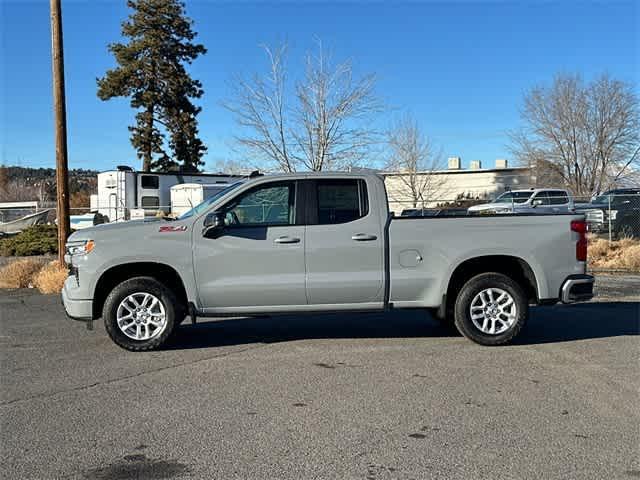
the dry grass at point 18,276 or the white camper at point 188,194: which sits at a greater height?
the white camper at point 188,194

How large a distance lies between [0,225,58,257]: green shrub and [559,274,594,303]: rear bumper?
1798 centimetres

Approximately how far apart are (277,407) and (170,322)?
88.4 inches

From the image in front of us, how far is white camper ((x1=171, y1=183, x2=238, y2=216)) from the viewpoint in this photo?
95.8 feet

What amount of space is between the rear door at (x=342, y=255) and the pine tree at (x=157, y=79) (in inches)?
1482

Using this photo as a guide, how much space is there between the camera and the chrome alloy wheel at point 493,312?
6.98 m

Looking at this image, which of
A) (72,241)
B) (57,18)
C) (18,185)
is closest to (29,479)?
(72,241)

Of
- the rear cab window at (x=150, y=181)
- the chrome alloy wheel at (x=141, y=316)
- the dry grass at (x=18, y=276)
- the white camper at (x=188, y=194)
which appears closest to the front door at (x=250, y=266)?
the chrome alloy wheel at (x=141, y=316)

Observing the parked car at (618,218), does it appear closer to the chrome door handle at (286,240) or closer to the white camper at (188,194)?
the white camper at (188,194)

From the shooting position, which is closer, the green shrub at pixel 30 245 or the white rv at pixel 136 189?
the green shrub at pixel 30 245

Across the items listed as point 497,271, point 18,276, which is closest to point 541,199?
point 497,271

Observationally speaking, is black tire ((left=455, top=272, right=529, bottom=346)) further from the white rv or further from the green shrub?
the white rv

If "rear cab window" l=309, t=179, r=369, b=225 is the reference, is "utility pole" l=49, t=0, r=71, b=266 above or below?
above

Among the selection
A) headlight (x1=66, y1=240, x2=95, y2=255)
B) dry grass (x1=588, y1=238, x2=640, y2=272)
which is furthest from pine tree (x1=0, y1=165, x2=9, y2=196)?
headlight (x1=66, y1=240, x2=95, y2=255)

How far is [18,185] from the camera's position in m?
77.9
